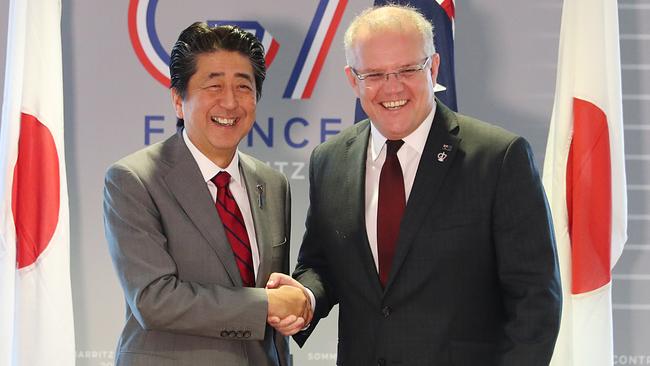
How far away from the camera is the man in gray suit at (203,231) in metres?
2.53

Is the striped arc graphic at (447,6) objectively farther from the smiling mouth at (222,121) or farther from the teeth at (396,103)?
the smiling mouth at (222,121)

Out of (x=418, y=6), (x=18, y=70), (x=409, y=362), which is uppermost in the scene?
(x=418, y=6)

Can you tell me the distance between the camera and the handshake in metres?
2.61

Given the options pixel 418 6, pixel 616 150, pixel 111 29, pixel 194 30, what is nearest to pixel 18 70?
pixel 111 29

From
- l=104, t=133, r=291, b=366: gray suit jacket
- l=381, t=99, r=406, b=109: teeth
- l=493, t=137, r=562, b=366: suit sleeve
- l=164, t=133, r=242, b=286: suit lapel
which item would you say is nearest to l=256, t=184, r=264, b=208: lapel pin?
l=104, t=133, r=291, b=366: gray suit jacket

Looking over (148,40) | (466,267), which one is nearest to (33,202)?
(148,40)

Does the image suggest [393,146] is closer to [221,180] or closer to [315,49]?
[221,180]

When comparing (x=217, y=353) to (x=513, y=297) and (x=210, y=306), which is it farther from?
(x=513, y=297)

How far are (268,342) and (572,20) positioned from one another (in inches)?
87.8

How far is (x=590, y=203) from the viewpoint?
3.95m

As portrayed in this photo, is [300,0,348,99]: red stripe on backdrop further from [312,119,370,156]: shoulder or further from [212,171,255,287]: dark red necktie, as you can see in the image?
[212,171,255,287]: dark red necktie

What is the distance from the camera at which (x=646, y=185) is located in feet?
15.4

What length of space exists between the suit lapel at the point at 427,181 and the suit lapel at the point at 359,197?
8 cm

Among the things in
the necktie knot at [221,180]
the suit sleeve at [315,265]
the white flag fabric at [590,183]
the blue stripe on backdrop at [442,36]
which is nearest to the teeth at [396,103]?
the suit sleeve at [315,265]
